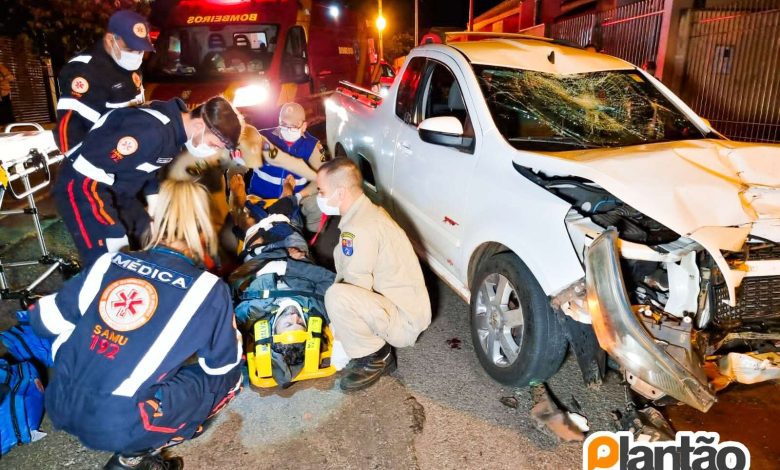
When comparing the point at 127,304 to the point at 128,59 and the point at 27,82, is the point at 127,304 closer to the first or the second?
the point at 128,59

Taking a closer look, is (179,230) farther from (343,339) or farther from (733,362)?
(733,362)

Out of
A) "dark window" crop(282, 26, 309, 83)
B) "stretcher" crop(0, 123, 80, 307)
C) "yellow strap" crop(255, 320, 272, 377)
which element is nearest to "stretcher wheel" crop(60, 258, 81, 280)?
"stretcher" crop(0, 123, 80, 307)

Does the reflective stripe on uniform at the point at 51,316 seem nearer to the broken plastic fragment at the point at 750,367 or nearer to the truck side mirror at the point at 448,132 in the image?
the truck side mirror at the point at 448,132

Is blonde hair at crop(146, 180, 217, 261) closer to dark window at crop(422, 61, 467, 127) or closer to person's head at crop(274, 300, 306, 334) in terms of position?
person's head at crop(274, 300, 306, 334)

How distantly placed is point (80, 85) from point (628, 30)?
385 inches

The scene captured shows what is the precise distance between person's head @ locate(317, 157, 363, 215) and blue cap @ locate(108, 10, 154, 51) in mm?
1691

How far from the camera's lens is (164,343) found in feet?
6.74

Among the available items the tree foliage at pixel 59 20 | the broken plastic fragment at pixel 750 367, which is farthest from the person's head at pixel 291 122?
the tree foliage at pixel 59 20

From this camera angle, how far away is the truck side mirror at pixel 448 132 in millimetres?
3088

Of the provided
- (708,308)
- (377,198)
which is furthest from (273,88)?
(708,308)

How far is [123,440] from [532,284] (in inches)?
78.9

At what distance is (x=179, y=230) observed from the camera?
7.45 feet

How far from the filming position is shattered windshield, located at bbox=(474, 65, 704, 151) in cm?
315

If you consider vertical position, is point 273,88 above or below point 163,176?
above
